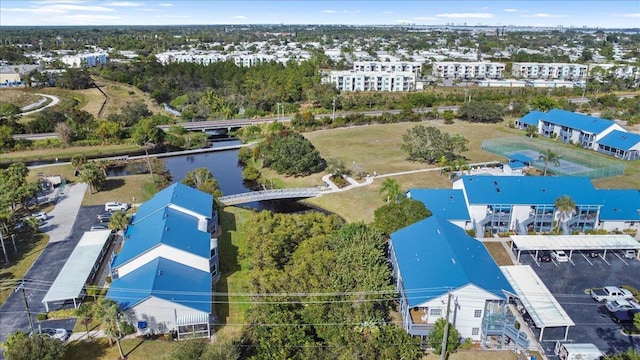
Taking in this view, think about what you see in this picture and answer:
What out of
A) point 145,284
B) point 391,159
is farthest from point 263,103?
point 145,284

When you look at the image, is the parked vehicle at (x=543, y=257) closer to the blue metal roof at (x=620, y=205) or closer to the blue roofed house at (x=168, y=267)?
the blue metal roof at (x=620, y=205)

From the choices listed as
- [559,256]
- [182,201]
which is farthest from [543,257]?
[182,201]

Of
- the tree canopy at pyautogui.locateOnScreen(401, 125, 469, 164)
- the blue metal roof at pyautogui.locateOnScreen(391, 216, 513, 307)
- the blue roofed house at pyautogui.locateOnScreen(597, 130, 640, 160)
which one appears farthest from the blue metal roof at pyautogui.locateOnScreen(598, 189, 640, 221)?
the blue roofed house at pyautogui.locateOnScreen(597, 130, 640, 160)

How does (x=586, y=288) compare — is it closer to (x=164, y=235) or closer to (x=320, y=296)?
(x=320, y=296)

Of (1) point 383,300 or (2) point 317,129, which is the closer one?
(1) point 383,300

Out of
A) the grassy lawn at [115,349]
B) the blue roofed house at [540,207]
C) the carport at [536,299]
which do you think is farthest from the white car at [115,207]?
the carport at [536,299]

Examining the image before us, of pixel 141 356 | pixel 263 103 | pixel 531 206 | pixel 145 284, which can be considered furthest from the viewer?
pixel 263 103

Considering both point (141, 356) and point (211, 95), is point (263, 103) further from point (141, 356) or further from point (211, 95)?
point (141, 356)
